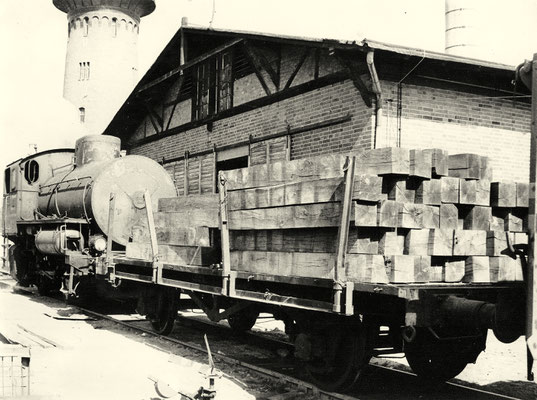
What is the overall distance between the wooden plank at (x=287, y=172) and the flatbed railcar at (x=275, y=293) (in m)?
0.22

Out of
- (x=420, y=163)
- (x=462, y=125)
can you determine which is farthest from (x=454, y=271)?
(x=462, y=125)

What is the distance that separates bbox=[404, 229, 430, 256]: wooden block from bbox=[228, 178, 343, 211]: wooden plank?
65 cm

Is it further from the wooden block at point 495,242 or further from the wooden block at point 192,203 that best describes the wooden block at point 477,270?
the wooden block at point 192,203

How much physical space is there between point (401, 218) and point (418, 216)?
18 cm

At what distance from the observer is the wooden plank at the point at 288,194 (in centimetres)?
537

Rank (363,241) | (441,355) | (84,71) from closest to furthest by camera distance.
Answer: (363,241), (441,355), (84,71)

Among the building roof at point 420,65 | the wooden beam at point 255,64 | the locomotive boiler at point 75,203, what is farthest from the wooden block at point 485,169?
the wooden beam at point 255,64

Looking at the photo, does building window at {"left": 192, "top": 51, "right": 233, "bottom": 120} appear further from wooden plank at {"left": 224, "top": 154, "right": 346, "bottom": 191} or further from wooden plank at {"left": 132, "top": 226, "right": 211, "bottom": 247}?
wooden plank at {"left": 224, "top": 154, "right": 346, "bottom": 191}

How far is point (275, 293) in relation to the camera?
6082 mm

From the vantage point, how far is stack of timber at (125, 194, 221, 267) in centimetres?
719

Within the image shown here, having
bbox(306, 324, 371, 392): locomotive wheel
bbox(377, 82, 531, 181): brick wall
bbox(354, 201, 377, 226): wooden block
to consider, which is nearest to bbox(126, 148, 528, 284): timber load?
bbox(354, 201, 377, 226): wooden block

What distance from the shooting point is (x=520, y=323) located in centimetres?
485

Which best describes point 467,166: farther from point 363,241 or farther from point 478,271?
point 363,241

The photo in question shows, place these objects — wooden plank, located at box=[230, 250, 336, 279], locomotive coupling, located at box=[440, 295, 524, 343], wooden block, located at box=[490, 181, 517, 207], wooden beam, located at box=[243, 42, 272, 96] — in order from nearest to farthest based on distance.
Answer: locomotive coupling, located at box=[440, 295, 524, 343] < wooden plank, located at box=[230, 250, 336, 279] < wooden block, located at box=[490, 181, 517, 207] < wooden beam, located at box=[243, 42, 272, 96]
